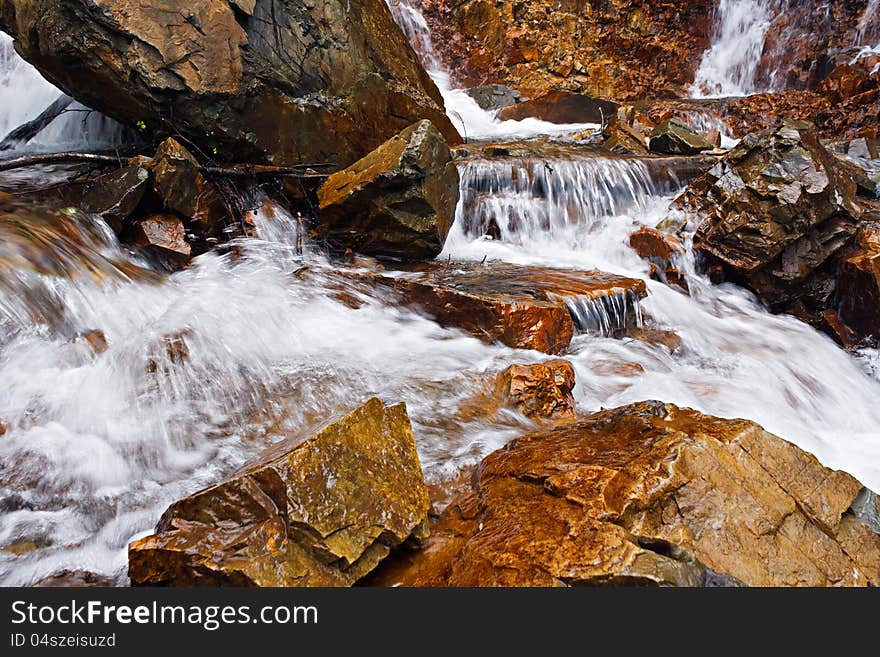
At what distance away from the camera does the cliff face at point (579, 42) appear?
16.7 m

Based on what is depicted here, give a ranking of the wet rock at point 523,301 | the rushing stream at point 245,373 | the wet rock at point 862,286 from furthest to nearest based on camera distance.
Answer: the wet rock at point 862,286
the wet rock at point 523,301
the rushing stream at point 245,373

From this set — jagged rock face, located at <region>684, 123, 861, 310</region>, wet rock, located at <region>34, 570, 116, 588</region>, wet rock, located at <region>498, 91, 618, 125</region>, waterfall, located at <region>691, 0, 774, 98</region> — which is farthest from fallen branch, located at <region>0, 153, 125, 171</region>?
waterfall, located at <region>691, 0, 774, 98</region>

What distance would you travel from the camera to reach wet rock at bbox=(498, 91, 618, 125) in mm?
12656

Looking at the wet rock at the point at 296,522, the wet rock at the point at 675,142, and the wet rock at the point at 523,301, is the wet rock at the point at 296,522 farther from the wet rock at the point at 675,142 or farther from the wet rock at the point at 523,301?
the wet rock at the point at 675,142

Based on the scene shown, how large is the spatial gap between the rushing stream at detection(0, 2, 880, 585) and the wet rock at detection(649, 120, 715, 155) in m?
3.74

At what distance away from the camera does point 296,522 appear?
2.04 meters

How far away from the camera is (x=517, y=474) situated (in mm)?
2676

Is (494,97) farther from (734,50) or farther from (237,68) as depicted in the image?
(237,68)

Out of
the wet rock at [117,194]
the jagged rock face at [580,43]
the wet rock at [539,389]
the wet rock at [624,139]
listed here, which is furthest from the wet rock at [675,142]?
the wet rock at [117,194]

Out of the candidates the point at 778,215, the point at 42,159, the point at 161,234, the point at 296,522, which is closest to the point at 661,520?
the point at 296,522

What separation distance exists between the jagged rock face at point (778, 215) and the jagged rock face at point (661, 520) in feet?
14.3

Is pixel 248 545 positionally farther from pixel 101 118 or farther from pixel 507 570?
pixel 101 118

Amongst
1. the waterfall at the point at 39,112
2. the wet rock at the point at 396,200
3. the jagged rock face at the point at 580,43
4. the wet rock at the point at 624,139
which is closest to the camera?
the wet rock at the point at 396,200

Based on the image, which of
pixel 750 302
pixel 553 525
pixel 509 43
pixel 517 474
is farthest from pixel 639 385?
pixel 509 43
